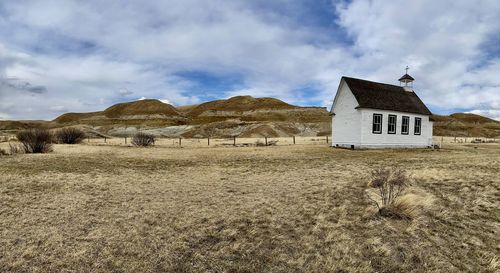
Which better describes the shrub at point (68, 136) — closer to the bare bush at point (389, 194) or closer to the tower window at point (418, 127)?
the bare bush at point (389, 194)

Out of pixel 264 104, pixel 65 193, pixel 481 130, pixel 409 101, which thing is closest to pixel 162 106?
pixel 264 104

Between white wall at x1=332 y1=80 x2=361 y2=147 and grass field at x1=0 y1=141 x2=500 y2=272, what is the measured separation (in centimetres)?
1450

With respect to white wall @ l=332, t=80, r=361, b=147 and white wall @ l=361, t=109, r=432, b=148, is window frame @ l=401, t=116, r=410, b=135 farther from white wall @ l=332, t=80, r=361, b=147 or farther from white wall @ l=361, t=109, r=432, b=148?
white wall @ l=332, t=80, r=361, b=147

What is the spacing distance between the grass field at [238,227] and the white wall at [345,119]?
571 inches

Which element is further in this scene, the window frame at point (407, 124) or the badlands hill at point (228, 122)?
the badlands hill at point (228, 122)

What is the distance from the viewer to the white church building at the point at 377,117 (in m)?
25.4

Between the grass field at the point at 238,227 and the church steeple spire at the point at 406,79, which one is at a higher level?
the church steeple spire at the point at 406,79

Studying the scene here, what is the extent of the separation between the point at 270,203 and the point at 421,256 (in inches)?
145

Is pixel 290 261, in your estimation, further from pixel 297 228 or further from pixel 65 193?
pixel 65 193

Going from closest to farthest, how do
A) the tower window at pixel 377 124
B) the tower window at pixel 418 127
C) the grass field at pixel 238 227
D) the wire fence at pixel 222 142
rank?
the grass field at pixel 238 227 < the tower window at pixel 377 124 < the tower window at pixel 418 127 < the wire fence at pixel 222 142

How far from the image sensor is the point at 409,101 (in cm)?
2897

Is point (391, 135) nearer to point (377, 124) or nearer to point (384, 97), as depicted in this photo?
point (377, 124)

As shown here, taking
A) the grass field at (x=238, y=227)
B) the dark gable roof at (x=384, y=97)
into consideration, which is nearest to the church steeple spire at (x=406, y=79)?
the dark gable roof at (x=384, y=97)

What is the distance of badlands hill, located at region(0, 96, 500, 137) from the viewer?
79.4 m
